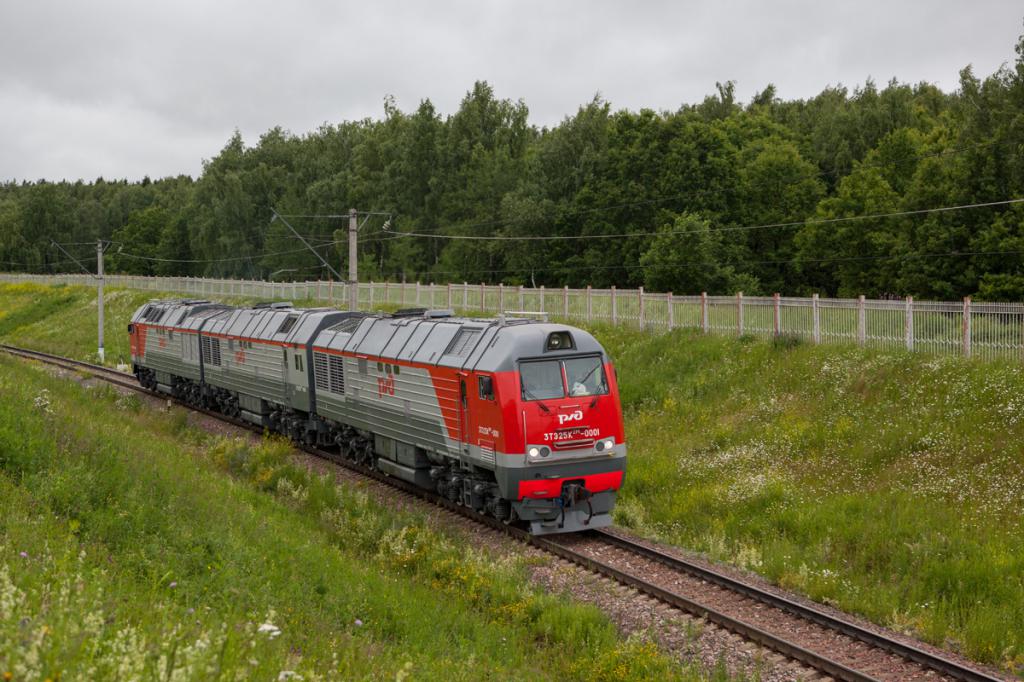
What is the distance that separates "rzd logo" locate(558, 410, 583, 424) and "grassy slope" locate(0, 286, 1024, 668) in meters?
2.98

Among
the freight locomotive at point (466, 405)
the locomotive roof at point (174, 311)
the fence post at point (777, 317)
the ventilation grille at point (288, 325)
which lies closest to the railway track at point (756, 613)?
the freight locomotive at point (466, 405)

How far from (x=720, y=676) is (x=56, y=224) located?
460 feet

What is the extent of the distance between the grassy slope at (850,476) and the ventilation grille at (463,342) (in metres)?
4.41

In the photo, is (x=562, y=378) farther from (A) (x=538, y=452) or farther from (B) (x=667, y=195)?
(B) (x=667, y=195)

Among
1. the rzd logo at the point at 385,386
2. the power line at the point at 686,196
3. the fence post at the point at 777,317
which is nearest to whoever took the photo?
the rzd logo at the point at 385,386

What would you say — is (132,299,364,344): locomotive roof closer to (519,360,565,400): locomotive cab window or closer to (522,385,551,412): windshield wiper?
(519,360,565,400): locomotive cab window

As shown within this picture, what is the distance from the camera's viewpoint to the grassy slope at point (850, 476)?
13.3 meters

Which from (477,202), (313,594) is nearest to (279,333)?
(313,594)

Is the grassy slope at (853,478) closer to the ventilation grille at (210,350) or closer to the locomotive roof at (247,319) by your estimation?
the locomotive roof at (247,319)

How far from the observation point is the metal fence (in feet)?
66.2

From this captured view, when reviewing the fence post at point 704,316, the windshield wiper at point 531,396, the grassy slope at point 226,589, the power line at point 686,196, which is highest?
the power line at point 686,196

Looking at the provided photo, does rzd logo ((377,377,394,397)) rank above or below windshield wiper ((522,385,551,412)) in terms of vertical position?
below

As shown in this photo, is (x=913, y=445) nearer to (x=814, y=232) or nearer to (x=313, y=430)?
(x=313, y=430)

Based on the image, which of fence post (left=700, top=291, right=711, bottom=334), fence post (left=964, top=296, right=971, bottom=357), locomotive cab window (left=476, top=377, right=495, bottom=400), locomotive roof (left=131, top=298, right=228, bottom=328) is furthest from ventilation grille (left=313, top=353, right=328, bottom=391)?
fence post (left=964, top=296, right=971, bottom=357)
